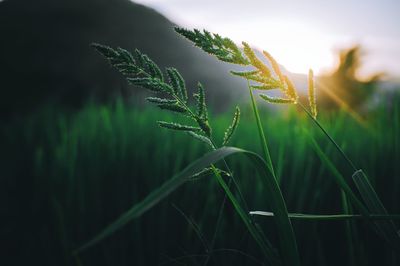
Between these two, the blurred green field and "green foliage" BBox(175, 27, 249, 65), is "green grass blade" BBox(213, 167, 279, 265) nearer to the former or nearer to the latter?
"green foliage" BBox(175, 27, 249, 65)

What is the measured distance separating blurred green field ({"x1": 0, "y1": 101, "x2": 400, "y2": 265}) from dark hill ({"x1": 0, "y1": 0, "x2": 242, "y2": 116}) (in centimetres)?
249

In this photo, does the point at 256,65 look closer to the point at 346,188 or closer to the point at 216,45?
the point at 216,45

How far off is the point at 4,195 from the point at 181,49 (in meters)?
3.78

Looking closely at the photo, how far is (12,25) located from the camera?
12.9 feet

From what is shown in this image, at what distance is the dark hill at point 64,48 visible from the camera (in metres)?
3.90

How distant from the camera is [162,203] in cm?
96

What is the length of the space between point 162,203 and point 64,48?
374cm

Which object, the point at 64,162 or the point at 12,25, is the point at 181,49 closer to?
the point at 12,25

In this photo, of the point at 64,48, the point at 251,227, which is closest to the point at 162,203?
the point at 251,227

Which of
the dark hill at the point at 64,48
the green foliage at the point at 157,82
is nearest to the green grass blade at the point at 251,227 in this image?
the green foliage at the point at 157,82

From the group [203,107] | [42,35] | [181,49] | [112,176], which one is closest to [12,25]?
[42,35]

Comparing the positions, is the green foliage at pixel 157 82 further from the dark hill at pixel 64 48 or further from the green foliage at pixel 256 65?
the dark hill at pixel 64 48

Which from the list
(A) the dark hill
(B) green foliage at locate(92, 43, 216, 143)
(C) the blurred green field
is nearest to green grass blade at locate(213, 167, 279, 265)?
Answer: (B) green foliage at locate(92, 43, 216, 143)

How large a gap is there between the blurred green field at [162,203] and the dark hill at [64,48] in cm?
249
